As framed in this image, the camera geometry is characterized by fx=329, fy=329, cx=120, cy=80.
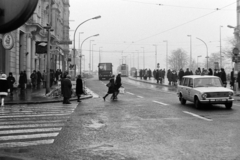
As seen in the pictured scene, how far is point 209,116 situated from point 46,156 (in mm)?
7515

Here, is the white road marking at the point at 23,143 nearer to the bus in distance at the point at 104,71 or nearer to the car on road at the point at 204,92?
the car on road at the point at 204,92

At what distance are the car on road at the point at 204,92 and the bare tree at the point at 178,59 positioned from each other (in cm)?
10177

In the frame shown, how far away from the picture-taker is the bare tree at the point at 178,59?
4616 inches

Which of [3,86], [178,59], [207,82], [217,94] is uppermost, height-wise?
[178,59]

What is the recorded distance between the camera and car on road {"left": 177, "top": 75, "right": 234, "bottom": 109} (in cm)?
1428

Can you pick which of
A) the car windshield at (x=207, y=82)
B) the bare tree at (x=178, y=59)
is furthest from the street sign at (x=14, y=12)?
the bare tree at (x=178, y=59)

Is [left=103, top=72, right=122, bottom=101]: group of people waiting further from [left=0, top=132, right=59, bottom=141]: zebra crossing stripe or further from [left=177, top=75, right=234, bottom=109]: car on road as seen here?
[left=0, top=132, right=59, bottom=141]: zebra crossing stripe

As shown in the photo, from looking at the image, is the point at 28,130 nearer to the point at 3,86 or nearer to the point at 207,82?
the point at 3,86

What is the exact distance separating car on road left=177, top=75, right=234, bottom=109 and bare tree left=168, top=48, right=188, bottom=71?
10177cm

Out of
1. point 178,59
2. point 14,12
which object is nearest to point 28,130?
point 14,12

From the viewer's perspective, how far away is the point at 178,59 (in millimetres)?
117938

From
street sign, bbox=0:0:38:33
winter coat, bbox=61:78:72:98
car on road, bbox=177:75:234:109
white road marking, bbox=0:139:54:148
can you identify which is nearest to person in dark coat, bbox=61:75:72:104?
winter coat, bbox=61:78:72:98

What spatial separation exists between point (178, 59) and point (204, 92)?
346 feet

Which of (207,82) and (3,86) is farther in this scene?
(3,86)
